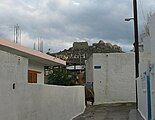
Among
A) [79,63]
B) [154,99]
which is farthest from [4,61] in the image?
[79,63]

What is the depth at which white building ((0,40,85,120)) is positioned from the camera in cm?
922

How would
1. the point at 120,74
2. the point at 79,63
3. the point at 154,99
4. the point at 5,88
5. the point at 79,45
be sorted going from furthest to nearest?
1. the point at 79,45
2. the point at 79,63
3. the point at 120,74
4. the point at 154,99
5. the point at 5,88

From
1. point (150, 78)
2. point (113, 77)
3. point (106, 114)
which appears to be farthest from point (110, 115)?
point (113, 77)

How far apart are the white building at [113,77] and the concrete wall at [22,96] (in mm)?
20866

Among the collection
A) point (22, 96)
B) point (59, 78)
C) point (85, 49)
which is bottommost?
point (22, 96)

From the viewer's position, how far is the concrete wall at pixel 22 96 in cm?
915

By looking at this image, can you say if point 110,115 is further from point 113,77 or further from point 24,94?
point 113,77

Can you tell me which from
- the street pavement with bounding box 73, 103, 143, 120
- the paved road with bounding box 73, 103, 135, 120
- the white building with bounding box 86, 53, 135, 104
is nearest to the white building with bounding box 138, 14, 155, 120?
the street pavement with bounding box 73, 103, 143, 120

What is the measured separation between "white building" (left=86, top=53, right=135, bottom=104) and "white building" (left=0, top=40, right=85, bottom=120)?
17421mm

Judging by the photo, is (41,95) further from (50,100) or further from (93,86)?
(93,86)

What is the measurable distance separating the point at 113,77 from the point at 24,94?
2753 centimetres

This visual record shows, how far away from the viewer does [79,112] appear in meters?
24.9

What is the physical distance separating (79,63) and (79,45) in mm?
12815

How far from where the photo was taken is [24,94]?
10.9 meters
